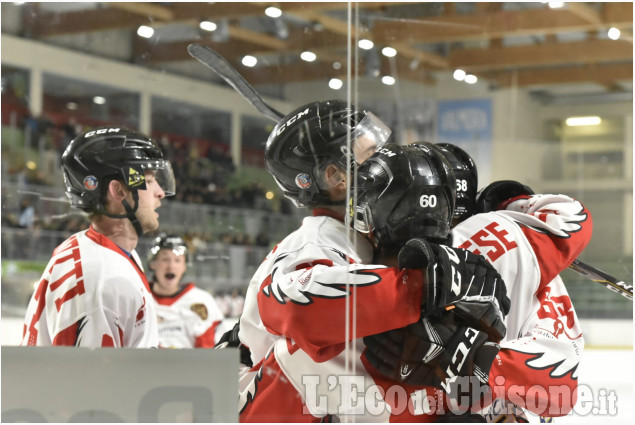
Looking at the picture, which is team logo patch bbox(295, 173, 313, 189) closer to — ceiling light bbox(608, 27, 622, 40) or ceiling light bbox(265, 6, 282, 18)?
ceiling light bbox(265, 6, 282, 18)

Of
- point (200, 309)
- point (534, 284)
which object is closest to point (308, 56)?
point (534, 284)

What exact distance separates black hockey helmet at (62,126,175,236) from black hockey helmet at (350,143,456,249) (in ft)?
1.55

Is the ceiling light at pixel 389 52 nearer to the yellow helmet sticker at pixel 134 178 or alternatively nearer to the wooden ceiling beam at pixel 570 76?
the wooden ceiling beam at pixel 570 76

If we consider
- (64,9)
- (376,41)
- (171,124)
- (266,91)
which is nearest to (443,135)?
(376,41)

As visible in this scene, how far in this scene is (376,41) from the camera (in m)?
1.78

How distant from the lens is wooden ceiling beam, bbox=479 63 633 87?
1692 millimetres

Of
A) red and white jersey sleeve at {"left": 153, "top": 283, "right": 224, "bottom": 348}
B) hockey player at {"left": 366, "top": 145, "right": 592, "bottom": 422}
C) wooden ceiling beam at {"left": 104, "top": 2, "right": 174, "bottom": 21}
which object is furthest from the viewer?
red and white jersey sleeve at {"left": 153, "top": 283, "right": 224, "bottom": 348}

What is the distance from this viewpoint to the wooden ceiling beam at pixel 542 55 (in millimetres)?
1792

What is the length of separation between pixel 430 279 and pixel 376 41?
0.83 metres

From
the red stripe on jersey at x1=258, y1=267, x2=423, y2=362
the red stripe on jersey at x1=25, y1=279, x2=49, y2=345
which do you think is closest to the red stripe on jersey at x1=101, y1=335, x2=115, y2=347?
the red stripe on jersey at x1=25, y1=279, x2=49, y2=345

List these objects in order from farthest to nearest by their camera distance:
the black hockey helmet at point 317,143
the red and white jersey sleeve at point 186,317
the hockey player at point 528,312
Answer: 1. the red and white jersey sleeve at point 186,317
2. the black hockey helmet at point 317,143
3. the hockey player at point 528,312

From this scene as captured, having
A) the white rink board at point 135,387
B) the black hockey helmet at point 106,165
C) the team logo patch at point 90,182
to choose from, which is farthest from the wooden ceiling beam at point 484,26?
the white rink board at point 135,387

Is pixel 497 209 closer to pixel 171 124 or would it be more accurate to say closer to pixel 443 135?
pixel 443 135

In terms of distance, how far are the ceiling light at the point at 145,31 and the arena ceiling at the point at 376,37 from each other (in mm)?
11
